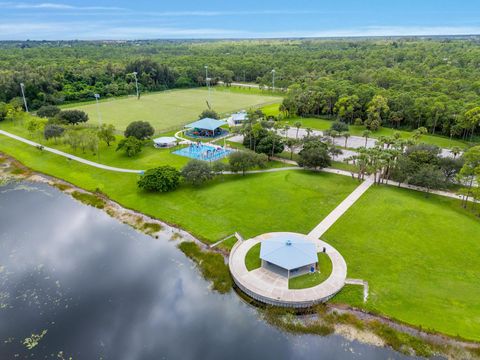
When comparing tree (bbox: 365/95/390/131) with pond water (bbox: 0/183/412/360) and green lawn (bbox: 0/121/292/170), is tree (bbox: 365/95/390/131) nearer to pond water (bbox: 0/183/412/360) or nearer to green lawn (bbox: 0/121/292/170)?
green lawn (bbox: 0/121/292/170)

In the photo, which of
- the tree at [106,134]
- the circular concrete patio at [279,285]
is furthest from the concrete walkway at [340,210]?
the tree at [106,134]

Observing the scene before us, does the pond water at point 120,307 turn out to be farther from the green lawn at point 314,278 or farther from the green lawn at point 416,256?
the green lawn at point 416,256

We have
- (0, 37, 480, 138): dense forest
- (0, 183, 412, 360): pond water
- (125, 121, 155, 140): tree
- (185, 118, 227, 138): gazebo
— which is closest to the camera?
(0, 183, 412, 360): pond water

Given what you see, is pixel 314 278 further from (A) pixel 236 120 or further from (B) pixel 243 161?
(A) pixel 236 120

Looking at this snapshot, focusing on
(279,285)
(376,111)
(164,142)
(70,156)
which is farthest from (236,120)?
(279,285)

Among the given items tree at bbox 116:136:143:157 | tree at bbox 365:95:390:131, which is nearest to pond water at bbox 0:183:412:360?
tree at bbox 116:136:143:157
